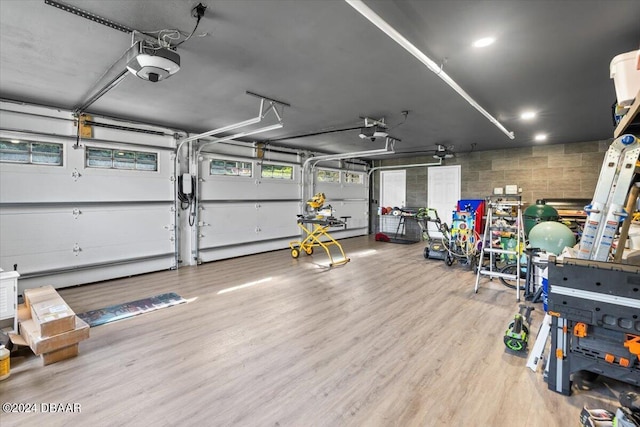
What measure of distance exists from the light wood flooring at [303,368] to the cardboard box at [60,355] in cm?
6

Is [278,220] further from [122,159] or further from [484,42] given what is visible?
[484,42]

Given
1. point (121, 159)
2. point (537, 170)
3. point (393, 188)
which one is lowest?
point (393, 188)

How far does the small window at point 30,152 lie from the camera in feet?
12.8

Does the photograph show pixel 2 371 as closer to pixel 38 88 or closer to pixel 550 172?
pixel 38 88

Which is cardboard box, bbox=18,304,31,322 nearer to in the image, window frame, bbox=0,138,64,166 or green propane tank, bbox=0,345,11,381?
green propane tank, bbox=0,345,11,381

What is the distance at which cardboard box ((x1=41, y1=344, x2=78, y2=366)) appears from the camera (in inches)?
94.9

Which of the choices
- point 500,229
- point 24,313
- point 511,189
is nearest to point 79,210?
point 24,313

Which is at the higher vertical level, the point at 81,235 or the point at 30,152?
the point at 30,152

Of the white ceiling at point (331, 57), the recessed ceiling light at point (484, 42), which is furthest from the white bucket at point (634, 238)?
the recessed ceiling light at point (484, 42)

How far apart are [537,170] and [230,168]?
788 centimetres

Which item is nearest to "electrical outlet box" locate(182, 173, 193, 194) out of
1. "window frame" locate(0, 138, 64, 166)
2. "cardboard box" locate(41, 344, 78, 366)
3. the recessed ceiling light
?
"window frame" locate(0, 138, 64, 166)

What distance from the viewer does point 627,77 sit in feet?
6.25

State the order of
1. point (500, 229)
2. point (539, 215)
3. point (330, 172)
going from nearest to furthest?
1. point (500, 229)
2. point (539, 215)
3. point (330, 172)

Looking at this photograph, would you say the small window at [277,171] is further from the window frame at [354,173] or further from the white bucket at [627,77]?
the white bucket at [627,77]
